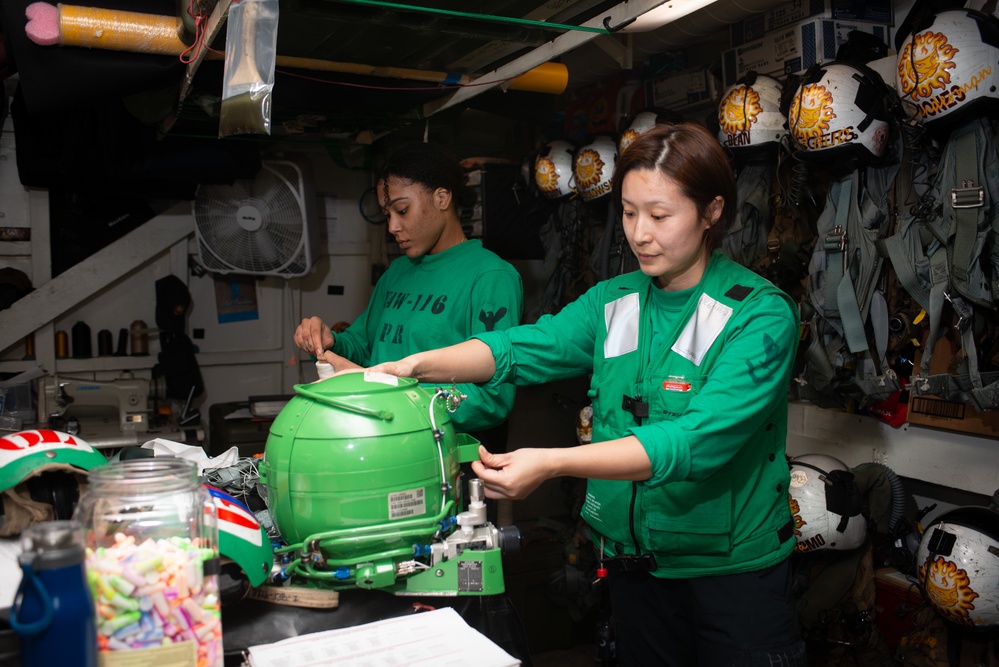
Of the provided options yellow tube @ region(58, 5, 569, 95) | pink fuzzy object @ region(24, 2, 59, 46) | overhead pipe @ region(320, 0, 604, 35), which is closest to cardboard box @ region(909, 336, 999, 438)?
overhead pipe @ region(320, 0, 604, 35)

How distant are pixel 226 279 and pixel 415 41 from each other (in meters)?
3.09

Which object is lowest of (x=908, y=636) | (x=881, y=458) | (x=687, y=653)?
(x=908, y=636)

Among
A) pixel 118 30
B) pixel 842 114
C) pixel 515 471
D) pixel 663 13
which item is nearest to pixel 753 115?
pixel 842 114

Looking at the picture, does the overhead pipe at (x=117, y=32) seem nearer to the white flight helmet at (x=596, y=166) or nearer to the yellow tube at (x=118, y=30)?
the yellow tube at (x=118, y=30)

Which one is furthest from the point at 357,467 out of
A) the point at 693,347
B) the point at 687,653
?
the point at 687,653

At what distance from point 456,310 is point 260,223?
8.39 ft

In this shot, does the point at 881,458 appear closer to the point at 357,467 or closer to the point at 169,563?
the point at 357,467

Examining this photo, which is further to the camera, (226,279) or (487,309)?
(226,279)

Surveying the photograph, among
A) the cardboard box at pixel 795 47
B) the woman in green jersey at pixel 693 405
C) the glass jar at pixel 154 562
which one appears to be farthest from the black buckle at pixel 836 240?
the glass jar at pixel 154 562

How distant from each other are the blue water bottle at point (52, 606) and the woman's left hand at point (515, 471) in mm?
790

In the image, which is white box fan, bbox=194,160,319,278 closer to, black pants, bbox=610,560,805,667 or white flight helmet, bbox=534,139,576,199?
white flight helmet, bbox=534,139,576,199

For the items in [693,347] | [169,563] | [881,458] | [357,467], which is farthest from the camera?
[881,458]

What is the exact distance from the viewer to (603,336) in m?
2.08

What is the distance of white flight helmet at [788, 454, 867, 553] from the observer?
3.17 meters
